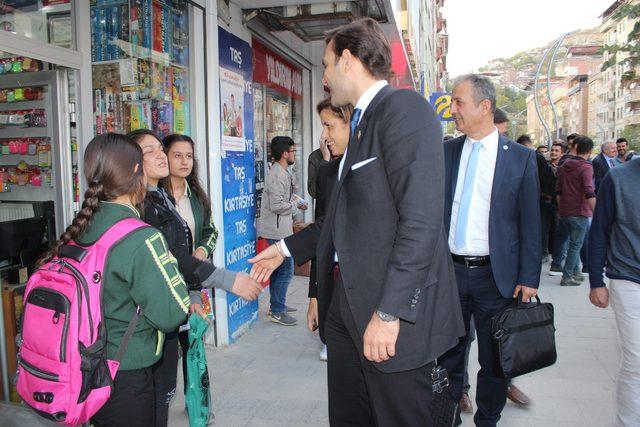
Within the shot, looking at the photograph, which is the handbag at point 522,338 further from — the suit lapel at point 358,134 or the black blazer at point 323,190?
the suit lapel at point 358,134

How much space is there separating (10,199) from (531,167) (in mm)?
3564

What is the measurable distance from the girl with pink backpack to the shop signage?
4819mm

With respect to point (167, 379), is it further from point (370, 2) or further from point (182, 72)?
point (370, 2)

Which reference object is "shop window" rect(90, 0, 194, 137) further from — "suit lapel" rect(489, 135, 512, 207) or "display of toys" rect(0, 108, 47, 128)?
"suit lapel" rect(489, 135, 512, 207)

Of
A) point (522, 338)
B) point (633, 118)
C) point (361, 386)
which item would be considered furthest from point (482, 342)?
point (633, 118)

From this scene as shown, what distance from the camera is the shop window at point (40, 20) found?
330cm

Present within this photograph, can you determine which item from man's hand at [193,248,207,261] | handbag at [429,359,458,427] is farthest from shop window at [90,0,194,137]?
handbag at [429,359,458,427]

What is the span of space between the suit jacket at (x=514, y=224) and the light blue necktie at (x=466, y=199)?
0.14 metres

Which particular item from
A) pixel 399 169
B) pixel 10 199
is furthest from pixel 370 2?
pixel 399 169

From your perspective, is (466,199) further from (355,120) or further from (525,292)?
(355,120)

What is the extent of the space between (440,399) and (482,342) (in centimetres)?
129

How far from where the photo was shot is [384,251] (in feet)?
6.05

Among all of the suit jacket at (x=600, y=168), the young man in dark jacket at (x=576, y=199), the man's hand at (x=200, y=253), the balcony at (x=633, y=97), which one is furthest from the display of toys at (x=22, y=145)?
the balcony at (x=633, y=97)

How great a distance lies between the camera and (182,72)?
495cm
